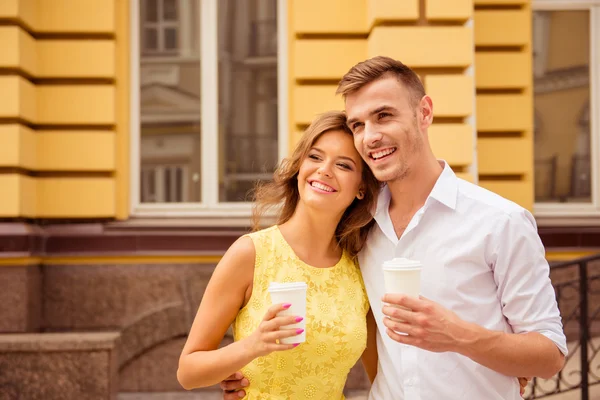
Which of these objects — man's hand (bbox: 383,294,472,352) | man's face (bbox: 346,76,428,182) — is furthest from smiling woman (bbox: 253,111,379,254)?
man's hand (bbox: 383,294,472,352)

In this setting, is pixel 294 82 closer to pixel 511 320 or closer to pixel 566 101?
pixel 566 101

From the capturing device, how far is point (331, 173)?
9.02ft

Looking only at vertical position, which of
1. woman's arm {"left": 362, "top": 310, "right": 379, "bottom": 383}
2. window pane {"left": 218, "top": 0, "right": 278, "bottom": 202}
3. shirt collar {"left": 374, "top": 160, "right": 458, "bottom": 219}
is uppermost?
window pane {"left": 218, "top": 0, "right": 278, "bottom": 202}

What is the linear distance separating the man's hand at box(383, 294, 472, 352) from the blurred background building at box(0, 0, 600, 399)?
168 inches

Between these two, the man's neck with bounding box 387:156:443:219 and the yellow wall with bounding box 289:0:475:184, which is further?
the yellow wall with bounding box 289:0:475:184

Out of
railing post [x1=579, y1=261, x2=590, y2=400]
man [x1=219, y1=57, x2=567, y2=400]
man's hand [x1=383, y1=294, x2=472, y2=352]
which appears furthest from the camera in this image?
railing post [x1=579, y1=261, x2=590, y2=400]

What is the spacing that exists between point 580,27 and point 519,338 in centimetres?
625

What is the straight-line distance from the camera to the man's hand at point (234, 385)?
8.45 ft

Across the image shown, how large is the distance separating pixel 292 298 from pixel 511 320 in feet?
2.58

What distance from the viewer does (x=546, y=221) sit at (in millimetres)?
6805

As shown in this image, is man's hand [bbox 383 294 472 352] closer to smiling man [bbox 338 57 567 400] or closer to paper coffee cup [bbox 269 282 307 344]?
smiling man [bbox 338 57 567 400]

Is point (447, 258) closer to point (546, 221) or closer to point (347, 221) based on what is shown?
point (347, 221)

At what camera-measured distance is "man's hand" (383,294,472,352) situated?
2020 mm

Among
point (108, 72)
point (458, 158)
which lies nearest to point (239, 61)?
point (108, 72)
